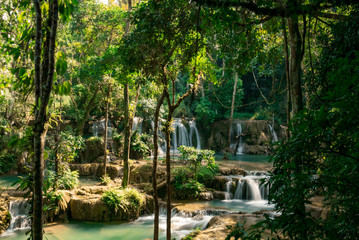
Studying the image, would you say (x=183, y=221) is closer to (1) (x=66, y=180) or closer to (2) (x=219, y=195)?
(2) (x=219, y=195)

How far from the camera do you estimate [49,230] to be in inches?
334

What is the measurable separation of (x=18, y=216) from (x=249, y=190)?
31.5ft

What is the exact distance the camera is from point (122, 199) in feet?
31.8

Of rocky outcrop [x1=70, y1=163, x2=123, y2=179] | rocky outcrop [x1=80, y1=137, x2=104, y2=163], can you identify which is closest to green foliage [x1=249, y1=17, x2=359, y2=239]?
rocky outcrop [x1=70, y1=163, x2=123, y2=179]

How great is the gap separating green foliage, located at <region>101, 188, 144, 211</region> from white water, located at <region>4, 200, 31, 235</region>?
2528mm

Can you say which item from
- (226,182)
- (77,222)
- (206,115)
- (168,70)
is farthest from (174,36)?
(206,115)

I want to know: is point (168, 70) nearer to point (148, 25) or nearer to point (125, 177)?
point (148, 25)

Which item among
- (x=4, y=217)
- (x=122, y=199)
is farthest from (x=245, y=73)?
(x=4, y=217)

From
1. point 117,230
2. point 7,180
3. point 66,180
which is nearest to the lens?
point 117,230

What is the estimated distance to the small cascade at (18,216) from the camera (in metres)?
8.89

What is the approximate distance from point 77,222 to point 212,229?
503cm

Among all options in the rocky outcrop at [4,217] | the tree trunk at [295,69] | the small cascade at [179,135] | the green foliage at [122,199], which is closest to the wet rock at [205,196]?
the green foliage at [122,199]

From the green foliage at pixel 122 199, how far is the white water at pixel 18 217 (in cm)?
253

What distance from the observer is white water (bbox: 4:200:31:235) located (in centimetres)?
884
